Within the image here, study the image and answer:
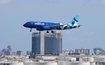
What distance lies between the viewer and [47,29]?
4774 inches

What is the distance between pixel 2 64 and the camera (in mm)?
154625

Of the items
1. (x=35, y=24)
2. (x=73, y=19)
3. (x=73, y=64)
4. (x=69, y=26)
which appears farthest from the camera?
(x=73, y=64)

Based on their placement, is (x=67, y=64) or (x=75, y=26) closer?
(x=75, y=26)

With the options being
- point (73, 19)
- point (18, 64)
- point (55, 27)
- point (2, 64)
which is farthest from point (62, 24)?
point (2, 64)

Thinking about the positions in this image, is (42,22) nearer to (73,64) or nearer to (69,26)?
(69,26)

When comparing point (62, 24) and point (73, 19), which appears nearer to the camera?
point (62, 24)

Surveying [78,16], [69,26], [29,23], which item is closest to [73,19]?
[78,16]

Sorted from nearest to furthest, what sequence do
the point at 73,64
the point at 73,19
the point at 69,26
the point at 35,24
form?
the point at 35,24, the point at 69,26, the point at 73,19, the point at 73,64

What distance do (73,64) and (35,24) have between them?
31235 millimetres

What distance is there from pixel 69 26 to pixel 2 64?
110 ft

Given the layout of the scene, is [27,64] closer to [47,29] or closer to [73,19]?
[73,19]

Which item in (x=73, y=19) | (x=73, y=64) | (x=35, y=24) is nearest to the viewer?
(x=35, y=24)

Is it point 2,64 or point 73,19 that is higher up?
point 73,19

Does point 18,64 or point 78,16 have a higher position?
point 78,16
